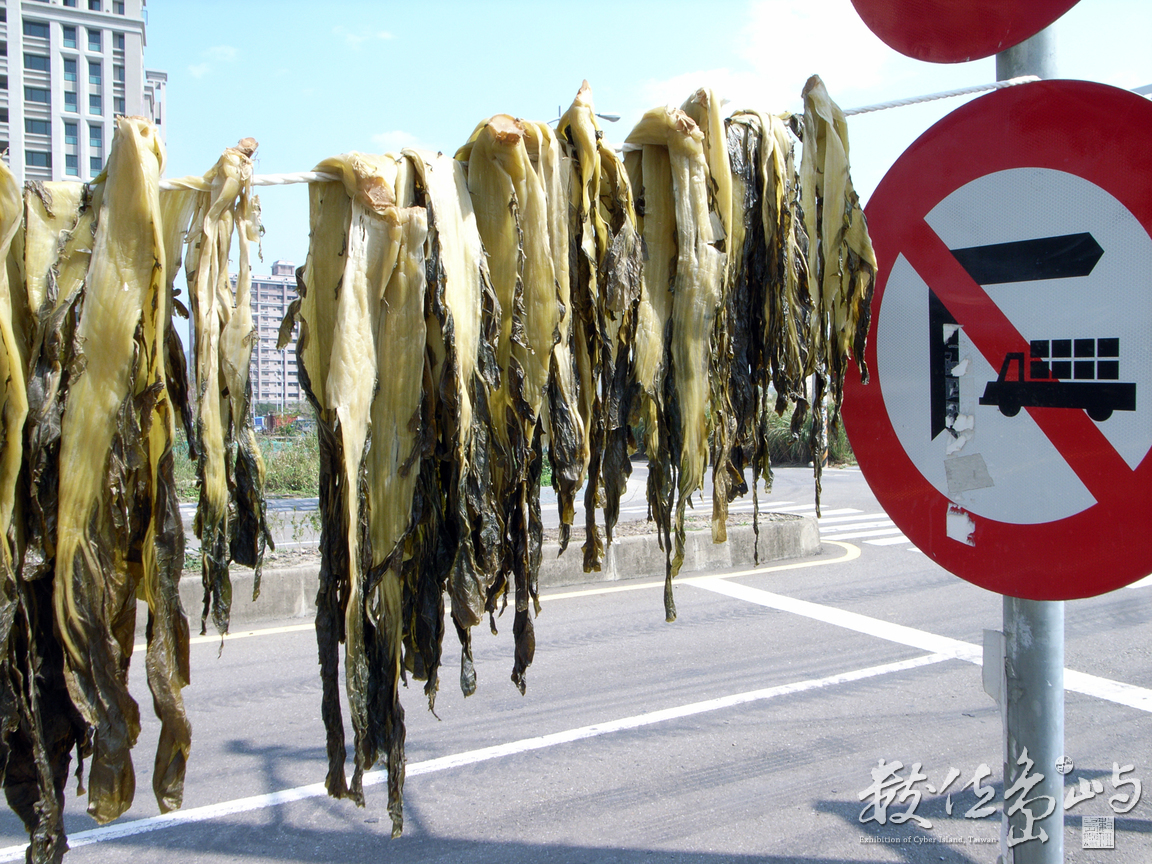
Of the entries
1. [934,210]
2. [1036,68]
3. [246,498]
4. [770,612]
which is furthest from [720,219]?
[770,612]

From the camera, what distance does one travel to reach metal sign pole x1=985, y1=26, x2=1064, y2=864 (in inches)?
63.3

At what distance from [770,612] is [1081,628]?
2.29 metres

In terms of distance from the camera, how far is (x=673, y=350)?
1623mm

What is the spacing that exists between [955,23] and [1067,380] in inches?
29.4

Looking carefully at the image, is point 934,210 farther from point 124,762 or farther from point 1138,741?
point 1138,741

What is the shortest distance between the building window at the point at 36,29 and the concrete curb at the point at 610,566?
7454 cm

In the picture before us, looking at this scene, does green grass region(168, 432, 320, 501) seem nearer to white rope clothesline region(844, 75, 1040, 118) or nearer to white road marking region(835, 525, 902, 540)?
white road marking region(835, 525, 902, 540)

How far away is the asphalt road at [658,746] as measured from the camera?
3.27 metres

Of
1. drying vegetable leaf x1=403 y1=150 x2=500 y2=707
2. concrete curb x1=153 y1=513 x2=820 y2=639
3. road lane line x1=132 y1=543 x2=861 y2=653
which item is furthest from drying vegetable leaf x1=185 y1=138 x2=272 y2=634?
concrete curb x1=153 y1=513 x2=820 y2=639

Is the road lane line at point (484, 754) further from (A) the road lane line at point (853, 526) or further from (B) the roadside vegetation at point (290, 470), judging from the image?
(B) the roadside vegetation at point (290, 470)

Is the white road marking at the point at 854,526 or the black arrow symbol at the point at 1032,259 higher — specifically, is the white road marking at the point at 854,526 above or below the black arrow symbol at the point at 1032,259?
below

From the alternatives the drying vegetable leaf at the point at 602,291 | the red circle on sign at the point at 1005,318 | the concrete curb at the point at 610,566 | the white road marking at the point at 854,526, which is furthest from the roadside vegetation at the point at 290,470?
the red circle on sign at the point at 1005,318

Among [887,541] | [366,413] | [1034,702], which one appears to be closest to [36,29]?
[887,541]

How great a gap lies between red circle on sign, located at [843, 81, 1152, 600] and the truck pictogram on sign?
0.02m
